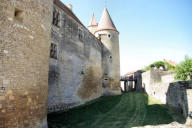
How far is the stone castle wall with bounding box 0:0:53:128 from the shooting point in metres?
4.44

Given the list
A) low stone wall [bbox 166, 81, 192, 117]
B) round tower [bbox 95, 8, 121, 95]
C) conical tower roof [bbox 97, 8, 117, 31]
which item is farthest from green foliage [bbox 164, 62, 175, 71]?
low stone wall [bbox 166, 81, 192, 117]

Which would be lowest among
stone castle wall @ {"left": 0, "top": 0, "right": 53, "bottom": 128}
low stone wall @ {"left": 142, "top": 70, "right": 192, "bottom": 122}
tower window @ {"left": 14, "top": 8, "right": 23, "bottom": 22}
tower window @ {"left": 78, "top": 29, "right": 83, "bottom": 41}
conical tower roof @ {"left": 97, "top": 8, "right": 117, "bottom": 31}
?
low stone wall @ {"left": 142, "top": 70, "right": 192, "bottom": 122}

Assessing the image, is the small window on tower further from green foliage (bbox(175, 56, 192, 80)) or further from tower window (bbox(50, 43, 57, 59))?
green foliage (bbox(175, 56, 192, 80))

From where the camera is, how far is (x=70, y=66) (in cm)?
1182

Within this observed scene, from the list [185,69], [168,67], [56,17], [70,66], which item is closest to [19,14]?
[56,17]

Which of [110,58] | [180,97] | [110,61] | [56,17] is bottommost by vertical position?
[180,97]

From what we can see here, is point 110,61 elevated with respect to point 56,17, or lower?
lower

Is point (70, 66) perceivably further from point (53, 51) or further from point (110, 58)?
point (110, 58)

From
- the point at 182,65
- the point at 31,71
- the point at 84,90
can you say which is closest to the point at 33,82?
the point at 31,71

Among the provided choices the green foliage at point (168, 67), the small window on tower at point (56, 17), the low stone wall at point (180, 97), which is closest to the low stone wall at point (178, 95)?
the low stone wall at point (180, 97)

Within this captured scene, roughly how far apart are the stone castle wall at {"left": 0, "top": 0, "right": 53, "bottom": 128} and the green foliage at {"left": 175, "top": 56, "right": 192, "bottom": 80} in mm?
13967

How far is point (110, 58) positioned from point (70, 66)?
32.8 feet

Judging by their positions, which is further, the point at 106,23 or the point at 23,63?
the point at 106,23

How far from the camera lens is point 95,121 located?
8750mm
